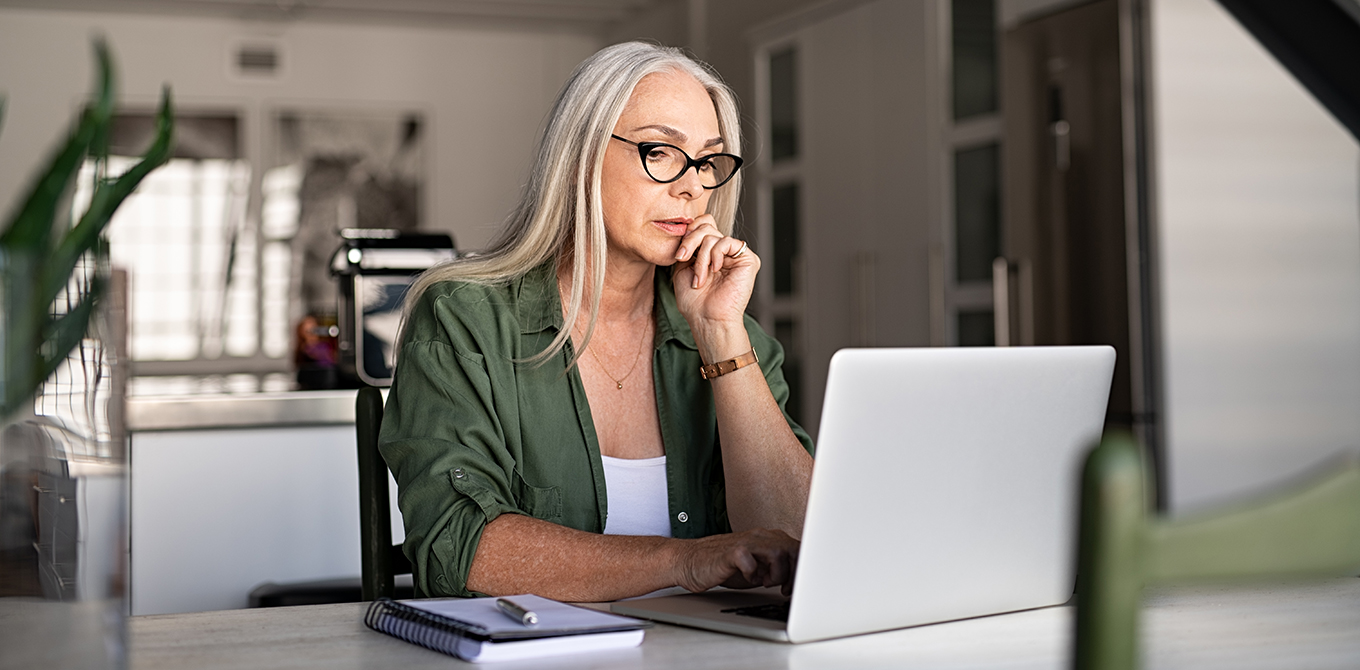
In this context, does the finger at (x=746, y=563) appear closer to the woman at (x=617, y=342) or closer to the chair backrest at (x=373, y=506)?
the woman at (x=617, y=342)

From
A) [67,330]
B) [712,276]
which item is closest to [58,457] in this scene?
[67,330]

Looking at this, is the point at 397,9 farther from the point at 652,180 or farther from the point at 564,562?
the point at 564,562

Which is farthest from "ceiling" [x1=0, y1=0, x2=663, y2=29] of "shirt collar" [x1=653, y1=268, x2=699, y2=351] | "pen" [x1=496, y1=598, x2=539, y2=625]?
"pen" [x1=496, y1=598, x2=539, y2=625]

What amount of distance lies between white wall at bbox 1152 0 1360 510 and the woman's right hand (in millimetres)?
2025

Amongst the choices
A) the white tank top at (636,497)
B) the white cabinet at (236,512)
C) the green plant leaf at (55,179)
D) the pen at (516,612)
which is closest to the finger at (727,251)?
the white tank top at (636,497)

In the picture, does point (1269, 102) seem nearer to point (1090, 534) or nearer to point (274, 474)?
point (274, 474)

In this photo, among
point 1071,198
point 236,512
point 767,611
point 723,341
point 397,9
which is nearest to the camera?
point 767,611

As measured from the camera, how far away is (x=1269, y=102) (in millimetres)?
2744

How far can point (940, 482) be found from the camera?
2.90ft

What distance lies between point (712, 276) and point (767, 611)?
63cm

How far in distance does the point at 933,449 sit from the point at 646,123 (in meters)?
0.70

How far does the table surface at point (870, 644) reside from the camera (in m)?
0.82

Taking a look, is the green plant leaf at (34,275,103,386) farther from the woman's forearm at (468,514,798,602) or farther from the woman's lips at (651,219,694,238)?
the woman's lips at (651,219,694,238)

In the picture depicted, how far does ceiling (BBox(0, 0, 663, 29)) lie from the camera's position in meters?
6.25
